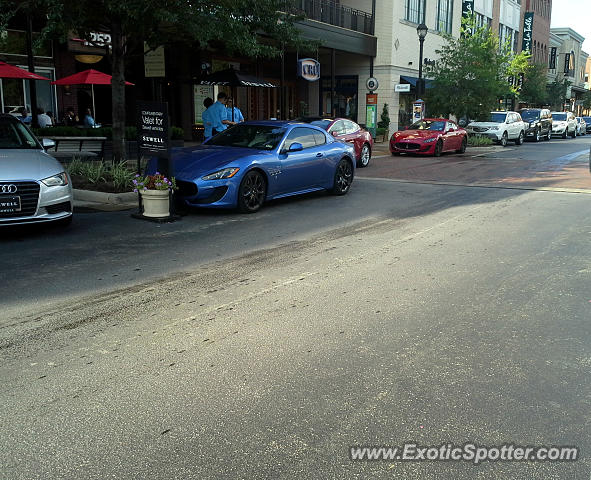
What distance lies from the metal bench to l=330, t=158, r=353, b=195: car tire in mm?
6855

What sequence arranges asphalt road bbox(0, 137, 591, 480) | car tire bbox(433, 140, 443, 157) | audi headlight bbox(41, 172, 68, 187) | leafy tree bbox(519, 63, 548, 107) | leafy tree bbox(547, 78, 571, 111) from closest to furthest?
asphalt road bbox(0, 137, 591, 480)
audi headlight bbox(41, 172, 68, 187)
car tire bbox(433, 140, 443, 157)
leafy tree bbox(519, 63, 548, 107)
leafy tree bbox(547, 78, 571, 111)

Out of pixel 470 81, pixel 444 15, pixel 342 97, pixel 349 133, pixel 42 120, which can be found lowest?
pixel 349 133

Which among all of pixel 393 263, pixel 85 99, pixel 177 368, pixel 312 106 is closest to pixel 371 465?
pixel 177 368

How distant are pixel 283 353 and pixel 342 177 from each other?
27.9 feet

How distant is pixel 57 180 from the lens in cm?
816

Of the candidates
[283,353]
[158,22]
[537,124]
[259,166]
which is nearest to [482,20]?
[537,124]

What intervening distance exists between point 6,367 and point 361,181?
11813 millimetres

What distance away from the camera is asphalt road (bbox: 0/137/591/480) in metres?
3.10

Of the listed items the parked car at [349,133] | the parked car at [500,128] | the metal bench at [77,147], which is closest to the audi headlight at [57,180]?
the metal bench at [77,147]

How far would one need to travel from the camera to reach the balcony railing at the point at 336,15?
28.8 m

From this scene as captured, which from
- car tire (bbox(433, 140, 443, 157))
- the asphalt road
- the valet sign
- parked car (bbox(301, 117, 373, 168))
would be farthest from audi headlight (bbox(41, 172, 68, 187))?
the valet sign

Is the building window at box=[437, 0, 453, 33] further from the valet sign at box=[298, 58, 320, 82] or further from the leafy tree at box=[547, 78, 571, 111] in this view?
the leafy tree at box=[547, 78, 571, 111]

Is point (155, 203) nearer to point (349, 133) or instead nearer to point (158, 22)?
point (158, 22)

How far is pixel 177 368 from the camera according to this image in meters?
4.06
